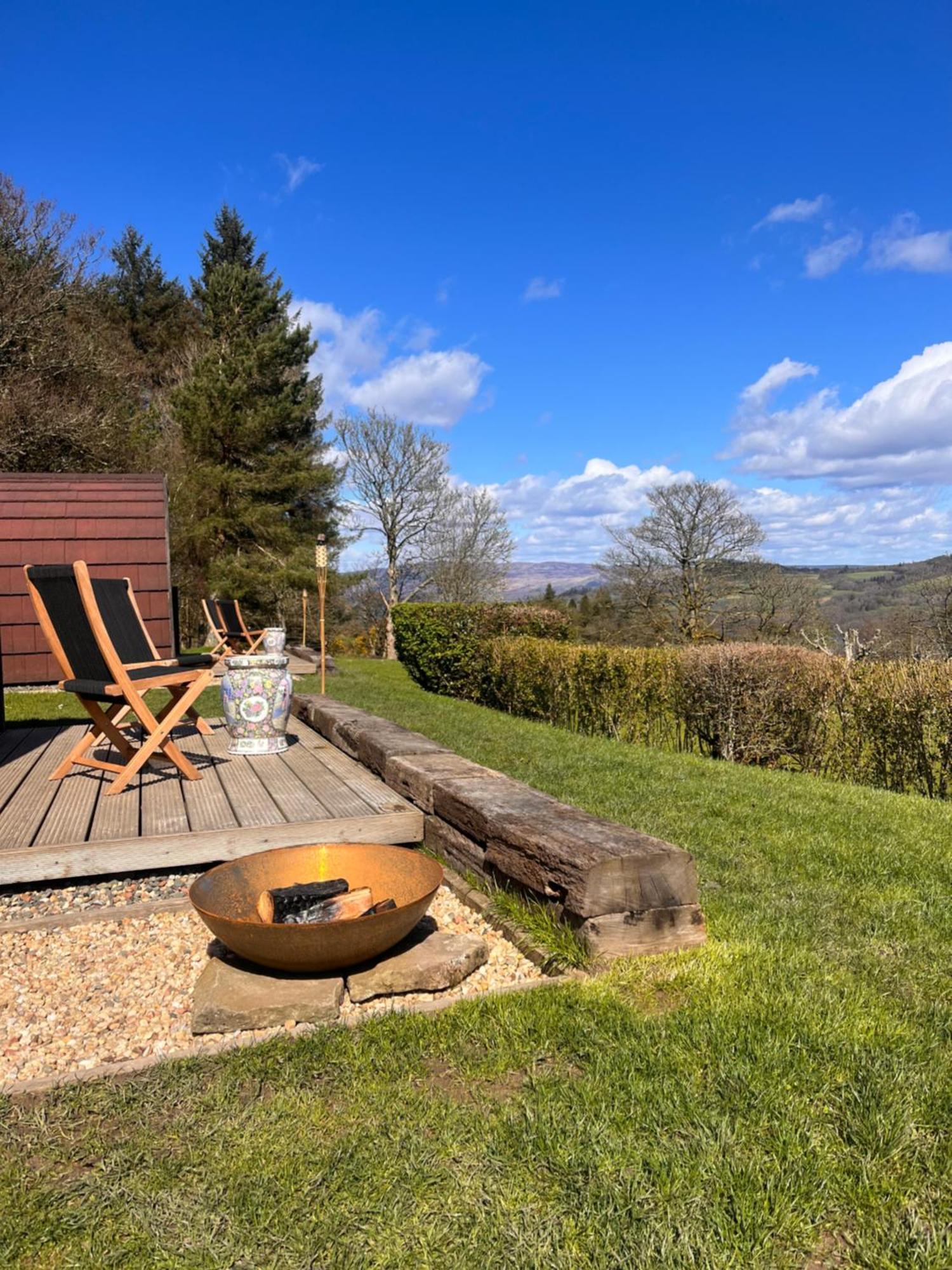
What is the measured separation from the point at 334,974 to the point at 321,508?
20.9 meters

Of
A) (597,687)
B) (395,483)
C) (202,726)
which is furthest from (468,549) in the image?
(202,726)

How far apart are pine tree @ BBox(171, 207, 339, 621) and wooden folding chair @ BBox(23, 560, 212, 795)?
15.6 meters

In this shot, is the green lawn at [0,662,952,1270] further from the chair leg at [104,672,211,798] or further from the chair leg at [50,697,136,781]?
the chair leg at [50,697,136,781]

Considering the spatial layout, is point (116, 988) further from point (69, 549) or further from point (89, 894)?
point (69, 549)

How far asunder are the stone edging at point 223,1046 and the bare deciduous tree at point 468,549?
22.3m

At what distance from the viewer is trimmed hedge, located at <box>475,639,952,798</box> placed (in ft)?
18.4

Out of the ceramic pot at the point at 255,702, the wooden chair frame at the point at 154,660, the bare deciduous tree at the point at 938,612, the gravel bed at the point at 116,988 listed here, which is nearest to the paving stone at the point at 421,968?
the gravel bed at the point at 116,988

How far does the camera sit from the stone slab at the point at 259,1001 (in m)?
2.10

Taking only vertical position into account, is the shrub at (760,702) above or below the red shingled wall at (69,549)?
below

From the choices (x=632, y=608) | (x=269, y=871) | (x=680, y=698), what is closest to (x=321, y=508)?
(x=632, y=608)

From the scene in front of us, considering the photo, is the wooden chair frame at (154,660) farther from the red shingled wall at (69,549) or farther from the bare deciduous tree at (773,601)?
the bare deciduous tree at (773,601)

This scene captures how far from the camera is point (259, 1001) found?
216 cm

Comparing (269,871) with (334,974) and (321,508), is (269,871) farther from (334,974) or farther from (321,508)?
(321,508)

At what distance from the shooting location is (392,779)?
3945 mm
